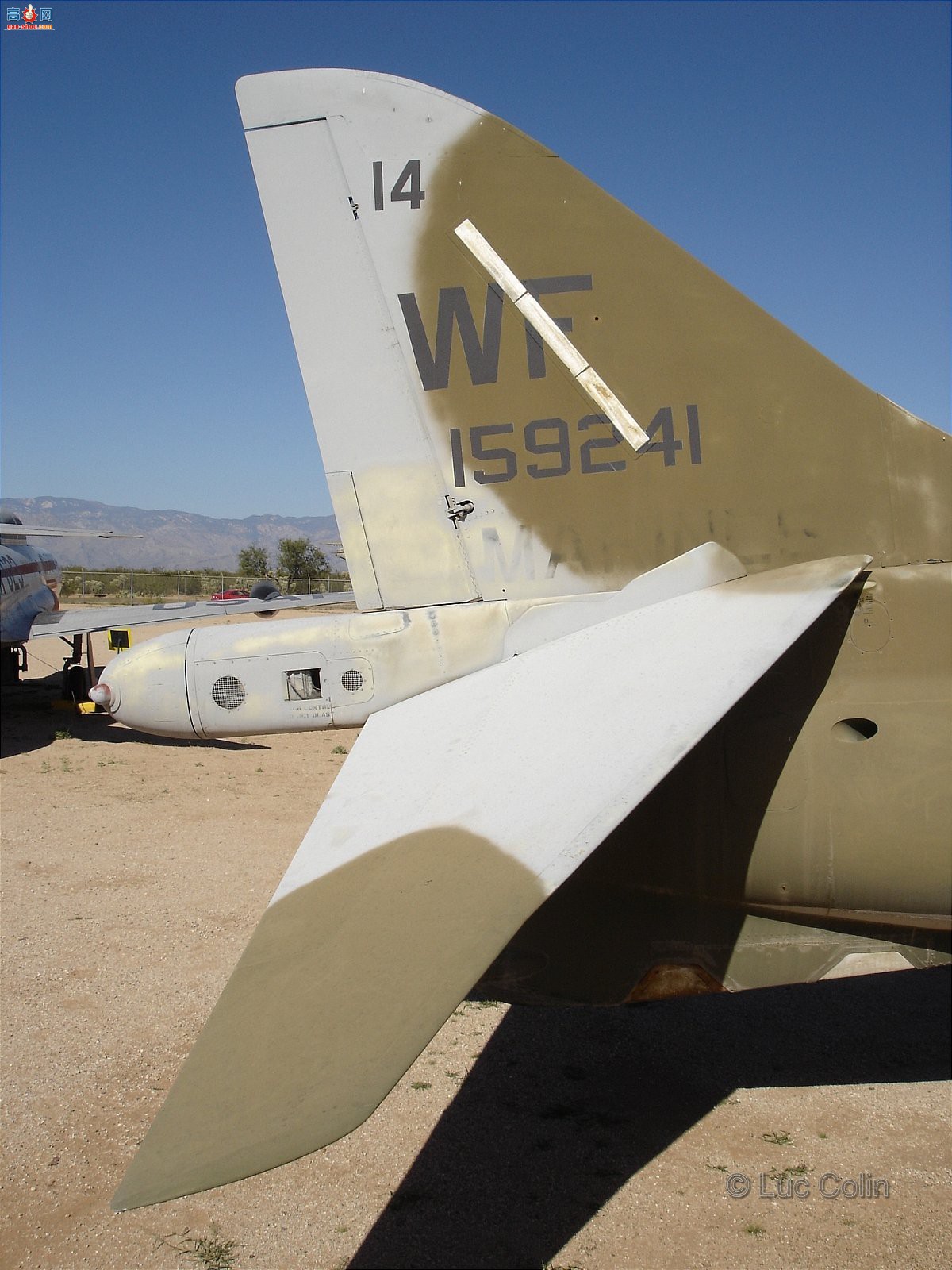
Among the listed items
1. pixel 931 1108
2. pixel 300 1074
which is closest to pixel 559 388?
pixel 300 1074

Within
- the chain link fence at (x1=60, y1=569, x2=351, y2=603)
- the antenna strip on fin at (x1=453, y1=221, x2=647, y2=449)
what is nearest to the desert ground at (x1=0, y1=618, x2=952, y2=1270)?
the antenna strip on fin at (x1=453, y1=221, x2=647, y2=449)

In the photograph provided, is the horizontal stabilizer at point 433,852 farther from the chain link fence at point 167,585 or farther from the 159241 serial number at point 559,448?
the chain link fence at point 167,585

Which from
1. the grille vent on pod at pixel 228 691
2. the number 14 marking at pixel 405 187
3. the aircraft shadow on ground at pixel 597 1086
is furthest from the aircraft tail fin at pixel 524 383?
the aircraft shadow on ground at pixel 597 1086

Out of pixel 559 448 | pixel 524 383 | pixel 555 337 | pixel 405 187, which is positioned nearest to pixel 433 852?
pixel 559 448

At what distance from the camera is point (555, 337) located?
3.76 m

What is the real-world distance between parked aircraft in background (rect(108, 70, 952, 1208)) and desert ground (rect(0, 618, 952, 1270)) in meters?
1.07

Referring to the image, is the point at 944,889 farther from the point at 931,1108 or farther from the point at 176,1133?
the point at 176,1133

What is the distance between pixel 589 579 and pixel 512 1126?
2.76m

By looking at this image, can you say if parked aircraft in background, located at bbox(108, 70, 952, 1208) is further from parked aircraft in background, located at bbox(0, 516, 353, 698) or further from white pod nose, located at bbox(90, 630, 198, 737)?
parked aircraft in background, located at bbox(0, 516, 353, 698)

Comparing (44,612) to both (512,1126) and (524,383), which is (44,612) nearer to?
(512,1126)

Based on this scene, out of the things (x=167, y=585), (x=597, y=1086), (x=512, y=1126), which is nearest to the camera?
(x=512, y=1126)

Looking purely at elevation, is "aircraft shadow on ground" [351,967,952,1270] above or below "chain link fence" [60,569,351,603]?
below

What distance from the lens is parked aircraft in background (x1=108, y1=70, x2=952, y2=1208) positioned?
3006mm

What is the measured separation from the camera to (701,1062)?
4898 millimetres
